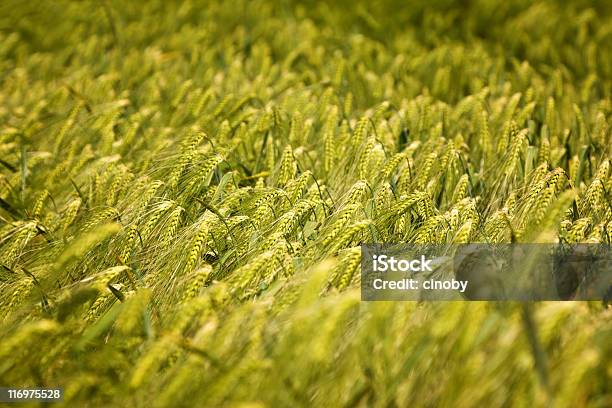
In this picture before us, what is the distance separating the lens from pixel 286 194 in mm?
1806

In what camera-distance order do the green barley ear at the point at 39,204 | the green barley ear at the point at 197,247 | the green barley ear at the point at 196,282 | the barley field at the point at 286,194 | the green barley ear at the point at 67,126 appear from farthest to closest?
the green barley ear at the point at 67,126
the green barley ear at the point at 39,204
the green barley ear at the point at 197,247
the green barley ear at the point at 196,282
the barley field at the point at 286,194

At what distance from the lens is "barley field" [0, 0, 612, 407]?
1238mm

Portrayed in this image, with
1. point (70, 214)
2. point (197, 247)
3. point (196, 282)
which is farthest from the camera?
point (70, 214)

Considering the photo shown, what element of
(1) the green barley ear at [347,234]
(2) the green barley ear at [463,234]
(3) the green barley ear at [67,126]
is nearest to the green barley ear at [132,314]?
(1) the green barley ear at [347,234]

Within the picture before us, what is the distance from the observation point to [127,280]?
173 cm

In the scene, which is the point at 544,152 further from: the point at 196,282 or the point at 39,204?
the point at 39,204

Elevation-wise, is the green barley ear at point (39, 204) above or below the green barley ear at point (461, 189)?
above

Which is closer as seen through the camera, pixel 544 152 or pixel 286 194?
pixel 286 194

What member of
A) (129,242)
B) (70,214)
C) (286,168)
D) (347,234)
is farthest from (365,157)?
(70,214)

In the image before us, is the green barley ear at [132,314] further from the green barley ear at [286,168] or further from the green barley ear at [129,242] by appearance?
the green barley ear at [286,168]

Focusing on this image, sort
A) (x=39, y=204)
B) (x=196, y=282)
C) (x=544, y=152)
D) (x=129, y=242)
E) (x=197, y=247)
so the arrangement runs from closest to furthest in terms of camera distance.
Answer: (x=196, y=282), (x=197, y=247), (x=129, y=242), (x=39, y=204), (x=544, y=152)

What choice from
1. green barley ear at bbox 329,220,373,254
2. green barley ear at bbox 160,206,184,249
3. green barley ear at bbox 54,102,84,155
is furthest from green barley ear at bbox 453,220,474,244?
green barley ear at bbox 54,102,84,155

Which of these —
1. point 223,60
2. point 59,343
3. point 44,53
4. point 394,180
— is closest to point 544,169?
point 394,180

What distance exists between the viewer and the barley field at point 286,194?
124 cm
